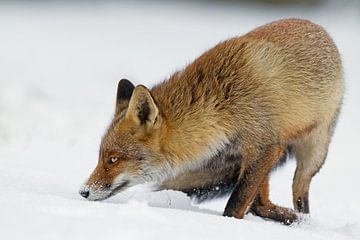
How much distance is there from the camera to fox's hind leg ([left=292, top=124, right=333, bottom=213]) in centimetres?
691

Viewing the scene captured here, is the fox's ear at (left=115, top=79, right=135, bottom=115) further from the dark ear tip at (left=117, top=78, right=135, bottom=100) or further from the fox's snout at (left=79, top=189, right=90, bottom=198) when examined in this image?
the fox's snout at (left=79, top=189, right=90, bottom=198)

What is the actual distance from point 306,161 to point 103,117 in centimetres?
604

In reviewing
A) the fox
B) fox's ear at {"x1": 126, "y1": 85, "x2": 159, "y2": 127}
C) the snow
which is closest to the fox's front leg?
the fox

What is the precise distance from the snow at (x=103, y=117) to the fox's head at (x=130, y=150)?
21 centimetres

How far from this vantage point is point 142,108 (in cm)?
596

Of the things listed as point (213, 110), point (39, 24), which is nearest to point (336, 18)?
point (39, 24)

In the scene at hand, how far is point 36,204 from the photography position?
14.9 feet

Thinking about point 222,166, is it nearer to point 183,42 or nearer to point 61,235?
point 61,235

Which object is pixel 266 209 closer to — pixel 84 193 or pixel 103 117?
pixel 84 193

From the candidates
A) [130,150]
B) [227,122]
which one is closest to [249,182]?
[227,122]

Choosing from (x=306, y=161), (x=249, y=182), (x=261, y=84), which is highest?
(x=261, y=84)

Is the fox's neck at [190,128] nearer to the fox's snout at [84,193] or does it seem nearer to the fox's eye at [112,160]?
the fox's eye at [112,160]

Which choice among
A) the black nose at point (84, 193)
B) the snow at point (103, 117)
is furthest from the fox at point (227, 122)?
the snow at point (103, 117)

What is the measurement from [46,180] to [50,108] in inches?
243
